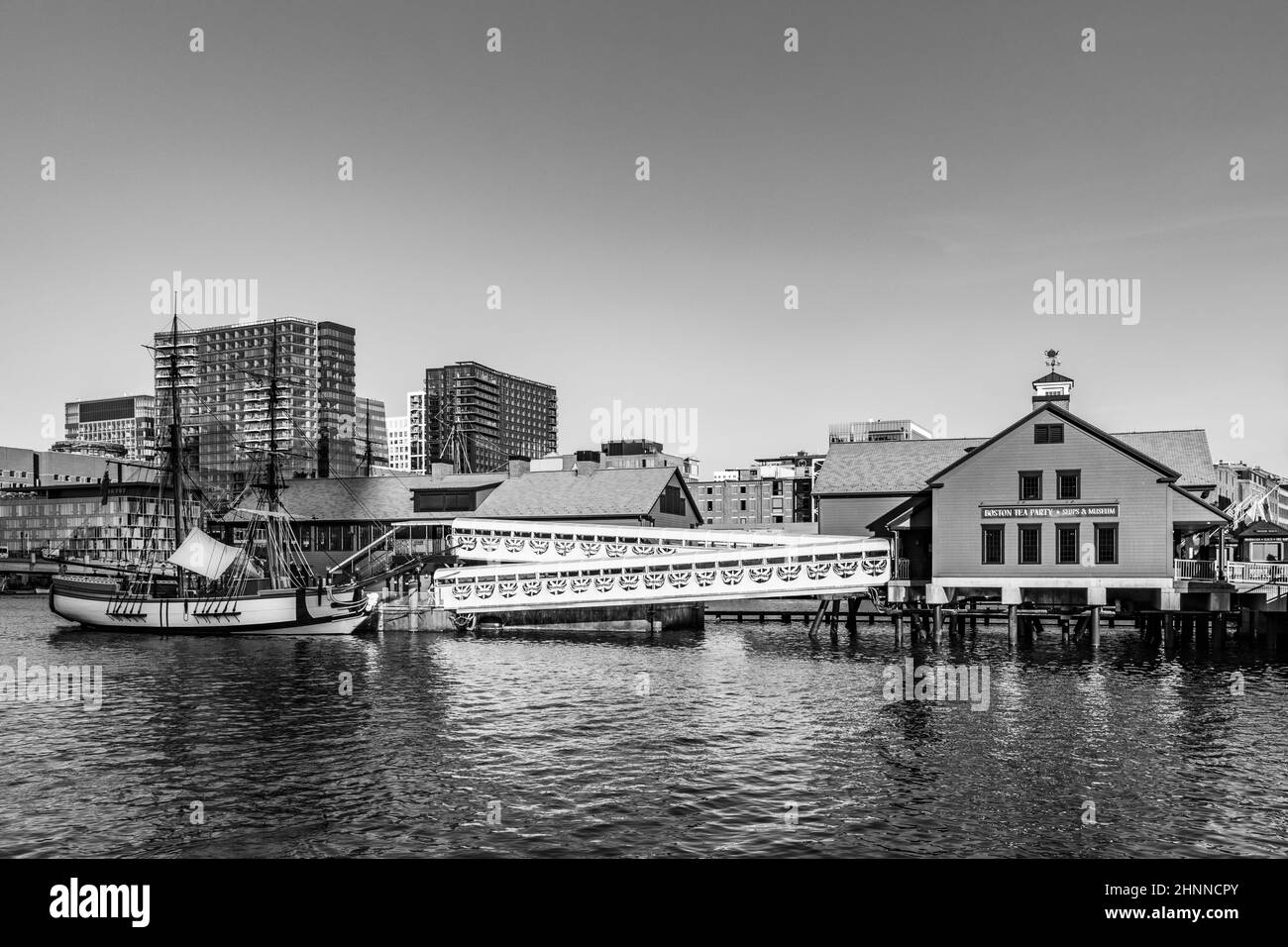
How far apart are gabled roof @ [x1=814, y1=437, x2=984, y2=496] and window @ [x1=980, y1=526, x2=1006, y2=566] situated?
14.6 metres

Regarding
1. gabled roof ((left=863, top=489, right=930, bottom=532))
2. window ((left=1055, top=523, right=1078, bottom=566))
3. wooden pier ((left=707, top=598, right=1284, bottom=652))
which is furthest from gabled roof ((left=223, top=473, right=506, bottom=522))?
window ((left=1055, top=523, right=1078, bottom=566))

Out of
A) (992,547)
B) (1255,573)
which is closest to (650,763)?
(992,547)

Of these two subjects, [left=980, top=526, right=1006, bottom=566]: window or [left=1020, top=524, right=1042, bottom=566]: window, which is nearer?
[left=1020, top=524, right=1042, bottom=566]: window

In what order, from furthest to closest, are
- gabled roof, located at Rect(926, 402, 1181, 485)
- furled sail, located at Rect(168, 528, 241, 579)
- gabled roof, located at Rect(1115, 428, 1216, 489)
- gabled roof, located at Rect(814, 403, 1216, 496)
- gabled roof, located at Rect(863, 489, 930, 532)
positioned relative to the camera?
furled sail, located at Rect(168, 528, 241, 579) → gabled roof, located at Rect(814, 403, 1216, 496) → gabled roof, located at Rect(1115, 428, 1216, 489) → gabled roof, located at Rect(863, 489, 930, 532) → gabled roof, located at Rect(926, 402, 1181, 485)

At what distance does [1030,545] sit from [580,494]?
3845cm

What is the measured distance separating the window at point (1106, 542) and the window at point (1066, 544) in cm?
105

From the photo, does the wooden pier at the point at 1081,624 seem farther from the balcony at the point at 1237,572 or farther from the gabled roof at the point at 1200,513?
the gabled roof at the point at 1200,513

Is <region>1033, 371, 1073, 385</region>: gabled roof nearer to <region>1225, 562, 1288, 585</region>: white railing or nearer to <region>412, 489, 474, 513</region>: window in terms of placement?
<region>1225, 562, 1288, 585</region>: white railing

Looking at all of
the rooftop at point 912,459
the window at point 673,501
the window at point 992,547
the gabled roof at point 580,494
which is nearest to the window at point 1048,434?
the window at point 992,547

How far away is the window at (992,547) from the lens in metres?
50.9

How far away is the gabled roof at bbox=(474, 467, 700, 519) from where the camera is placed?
76938 millimetres

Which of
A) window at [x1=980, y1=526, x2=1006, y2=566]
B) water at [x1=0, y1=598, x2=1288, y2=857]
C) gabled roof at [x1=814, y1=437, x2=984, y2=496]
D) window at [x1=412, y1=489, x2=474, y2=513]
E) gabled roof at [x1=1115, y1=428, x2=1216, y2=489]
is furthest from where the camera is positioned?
window at [x1=412, y1=489, x2=474, y2=513]

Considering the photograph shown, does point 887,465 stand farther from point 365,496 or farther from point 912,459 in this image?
point 365,496
